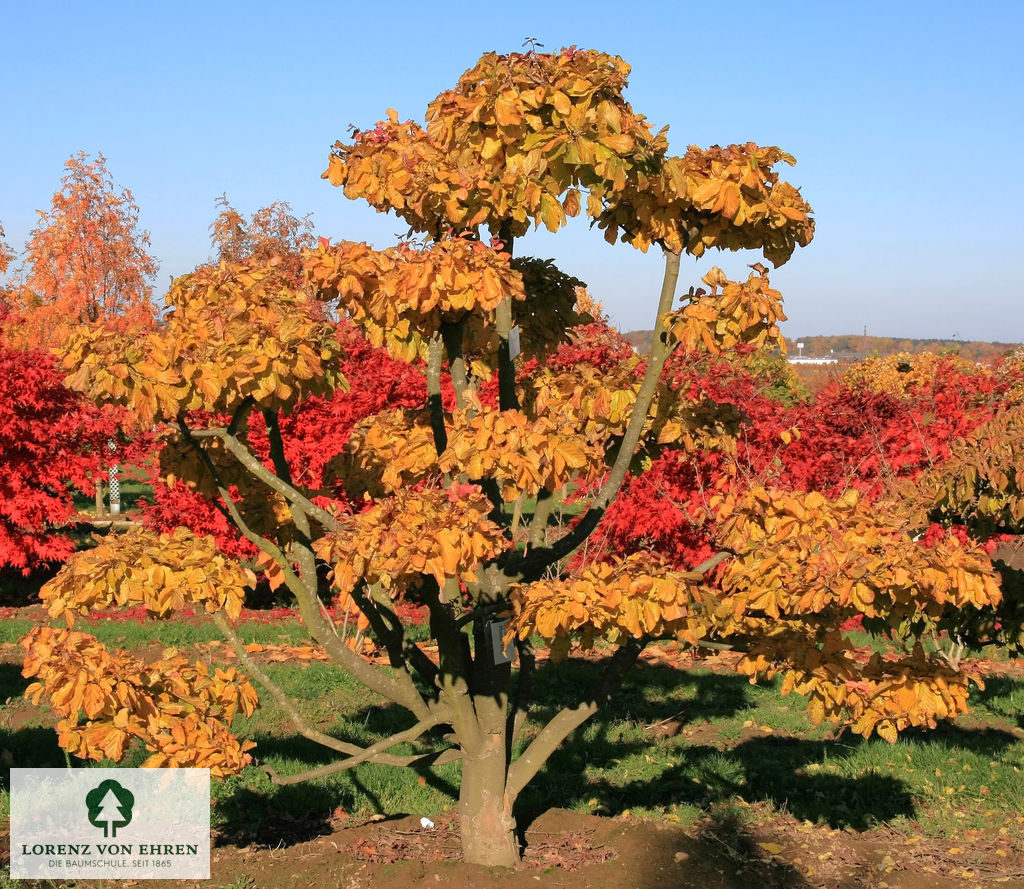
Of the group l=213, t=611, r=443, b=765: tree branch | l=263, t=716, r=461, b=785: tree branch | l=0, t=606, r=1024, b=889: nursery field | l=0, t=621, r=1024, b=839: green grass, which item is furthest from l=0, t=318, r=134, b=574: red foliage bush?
l=263, t=716, r=461, b=785: tree branch

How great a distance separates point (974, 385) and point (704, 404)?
7.28 m

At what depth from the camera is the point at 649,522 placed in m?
9.66

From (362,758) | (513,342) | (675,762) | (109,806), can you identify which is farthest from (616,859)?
(109,806)

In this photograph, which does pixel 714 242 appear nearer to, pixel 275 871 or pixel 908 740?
pixel 275 871

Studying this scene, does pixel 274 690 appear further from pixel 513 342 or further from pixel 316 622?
pixel 513 342

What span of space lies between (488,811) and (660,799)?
179cm

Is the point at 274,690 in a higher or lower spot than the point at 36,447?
lower

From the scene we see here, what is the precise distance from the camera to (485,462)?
3.41m

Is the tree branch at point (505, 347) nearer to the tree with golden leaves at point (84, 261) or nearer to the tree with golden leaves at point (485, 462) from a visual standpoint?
the tree with golden leaves at point (485, 462)

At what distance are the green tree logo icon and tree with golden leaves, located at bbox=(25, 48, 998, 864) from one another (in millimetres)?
1156

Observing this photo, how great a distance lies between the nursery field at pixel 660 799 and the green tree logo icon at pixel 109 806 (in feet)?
1.39

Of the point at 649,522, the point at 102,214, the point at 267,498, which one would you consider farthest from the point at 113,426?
the point at 102,214

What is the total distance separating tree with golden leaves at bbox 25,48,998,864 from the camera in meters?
3.44

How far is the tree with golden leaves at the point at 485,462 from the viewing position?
135 inches
